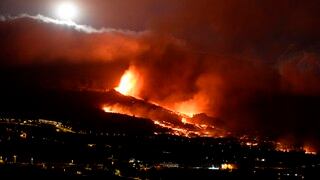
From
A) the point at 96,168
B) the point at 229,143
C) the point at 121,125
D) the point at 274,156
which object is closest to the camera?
the point at 96,168

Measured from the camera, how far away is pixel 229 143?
103 meters

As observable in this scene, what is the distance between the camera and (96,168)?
65.9 metres

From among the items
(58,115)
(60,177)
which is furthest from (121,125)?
(60,177)

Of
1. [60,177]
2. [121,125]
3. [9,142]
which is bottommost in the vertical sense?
[60,177]

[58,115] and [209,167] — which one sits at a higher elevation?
[58,115]

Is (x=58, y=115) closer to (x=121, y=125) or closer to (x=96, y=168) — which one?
(x=121, y=125)

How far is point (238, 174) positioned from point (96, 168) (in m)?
18.1

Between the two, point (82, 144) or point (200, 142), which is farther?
point (200, 142)

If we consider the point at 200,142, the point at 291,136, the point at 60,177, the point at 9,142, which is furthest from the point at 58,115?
the point at 60,177

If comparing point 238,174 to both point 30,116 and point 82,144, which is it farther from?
point 30,116

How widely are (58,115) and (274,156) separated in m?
42.4

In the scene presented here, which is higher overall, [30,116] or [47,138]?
[30,116]

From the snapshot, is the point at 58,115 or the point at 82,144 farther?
the point at 58,115

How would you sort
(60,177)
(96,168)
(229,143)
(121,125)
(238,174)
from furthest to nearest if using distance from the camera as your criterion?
(121,125), (229,143), (238,174), (96,168), (60,177)
